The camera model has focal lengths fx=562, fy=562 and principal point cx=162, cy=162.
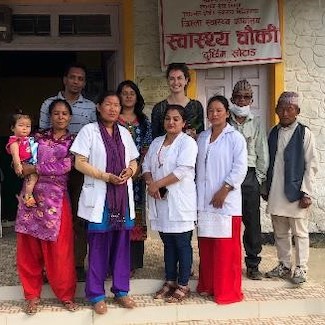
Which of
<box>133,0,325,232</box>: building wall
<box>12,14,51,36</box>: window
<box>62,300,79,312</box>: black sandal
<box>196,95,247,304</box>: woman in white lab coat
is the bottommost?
<box>62,300,79,312</box>: black sandal

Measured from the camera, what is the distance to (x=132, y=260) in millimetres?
4922

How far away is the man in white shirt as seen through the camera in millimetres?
4441

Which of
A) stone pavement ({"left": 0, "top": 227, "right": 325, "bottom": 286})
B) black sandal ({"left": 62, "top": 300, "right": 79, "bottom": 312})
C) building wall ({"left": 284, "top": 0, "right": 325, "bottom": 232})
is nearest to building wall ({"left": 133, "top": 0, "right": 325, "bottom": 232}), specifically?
building wall ({"left": 284, "top": 0, "right": 325, "bottom": 232})

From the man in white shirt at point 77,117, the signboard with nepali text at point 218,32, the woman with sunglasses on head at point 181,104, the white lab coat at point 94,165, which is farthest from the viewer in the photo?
the signboard with nepali text at point 218,32

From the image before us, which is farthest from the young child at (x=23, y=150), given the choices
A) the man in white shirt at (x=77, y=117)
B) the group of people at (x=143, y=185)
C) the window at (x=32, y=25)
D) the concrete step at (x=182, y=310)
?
the window at (x=32, y=25)

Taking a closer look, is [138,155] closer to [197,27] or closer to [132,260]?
[132,260]

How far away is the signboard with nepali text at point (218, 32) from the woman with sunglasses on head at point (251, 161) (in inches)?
76.4

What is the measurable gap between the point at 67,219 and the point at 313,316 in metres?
2.16

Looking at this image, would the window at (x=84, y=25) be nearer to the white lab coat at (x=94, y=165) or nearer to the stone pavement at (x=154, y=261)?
the stone pavement at (x=154, y=261)

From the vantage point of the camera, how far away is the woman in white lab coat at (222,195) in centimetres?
436

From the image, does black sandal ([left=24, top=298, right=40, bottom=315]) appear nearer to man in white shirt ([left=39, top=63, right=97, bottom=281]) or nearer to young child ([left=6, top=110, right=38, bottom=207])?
man in white shirt ([left=39, top=63, right=97, bottom=281])

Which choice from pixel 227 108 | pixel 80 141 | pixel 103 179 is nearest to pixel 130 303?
pixel 103 179

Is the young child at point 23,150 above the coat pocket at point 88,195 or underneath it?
above

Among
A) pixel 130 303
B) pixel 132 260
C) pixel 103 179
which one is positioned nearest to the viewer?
pixel 103 179
